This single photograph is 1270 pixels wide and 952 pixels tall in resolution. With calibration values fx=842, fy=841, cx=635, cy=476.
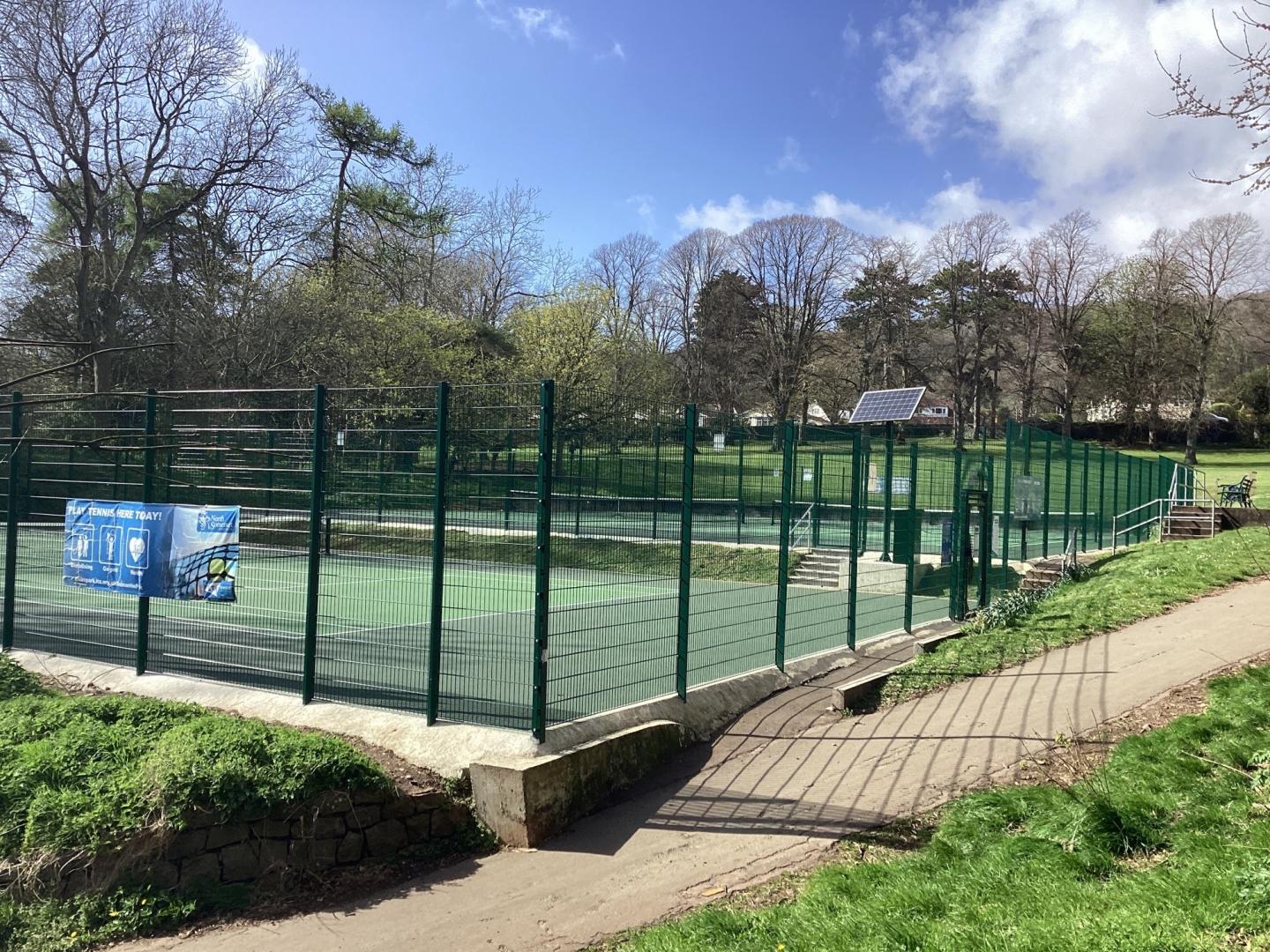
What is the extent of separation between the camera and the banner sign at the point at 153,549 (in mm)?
6875

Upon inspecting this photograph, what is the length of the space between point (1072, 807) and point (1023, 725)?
2.12m

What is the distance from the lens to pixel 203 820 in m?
4.54

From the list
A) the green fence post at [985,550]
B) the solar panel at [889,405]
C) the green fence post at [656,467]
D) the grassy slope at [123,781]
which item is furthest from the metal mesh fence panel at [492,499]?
the solar panel at [889,405]

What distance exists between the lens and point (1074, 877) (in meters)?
3.77

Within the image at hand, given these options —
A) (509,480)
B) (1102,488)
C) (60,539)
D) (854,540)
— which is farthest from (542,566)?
(1102,488)

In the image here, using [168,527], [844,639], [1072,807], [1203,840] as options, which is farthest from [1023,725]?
[168,527]

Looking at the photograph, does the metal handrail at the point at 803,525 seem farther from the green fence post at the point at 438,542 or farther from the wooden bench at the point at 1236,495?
the wooden bench at the point at 1236,495

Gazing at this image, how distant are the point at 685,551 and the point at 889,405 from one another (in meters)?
19.2

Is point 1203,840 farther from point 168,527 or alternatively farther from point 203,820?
point 168,527

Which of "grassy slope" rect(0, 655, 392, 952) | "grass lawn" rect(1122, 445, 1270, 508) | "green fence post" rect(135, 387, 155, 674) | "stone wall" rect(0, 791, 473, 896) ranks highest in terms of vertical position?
"grass lawn" rect(1122, 445, 1270, 508)

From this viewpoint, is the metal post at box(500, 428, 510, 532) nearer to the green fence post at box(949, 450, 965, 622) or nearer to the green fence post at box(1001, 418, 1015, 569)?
the green fence post at box(949, 450, 965, 622)

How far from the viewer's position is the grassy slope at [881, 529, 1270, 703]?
333 inches

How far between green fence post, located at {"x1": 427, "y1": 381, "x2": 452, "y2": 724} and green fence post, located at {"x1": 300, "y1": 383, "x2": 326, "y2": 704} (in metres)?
1.00

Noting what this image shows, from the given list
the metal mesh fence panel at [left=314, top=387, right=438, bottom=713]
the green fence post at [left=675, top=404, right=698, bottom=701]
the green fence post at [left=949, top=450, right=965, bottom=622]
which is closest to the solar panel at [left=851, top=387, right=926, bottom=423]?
the green fence post at [left=949, top=450, right=965, bottom=622]
